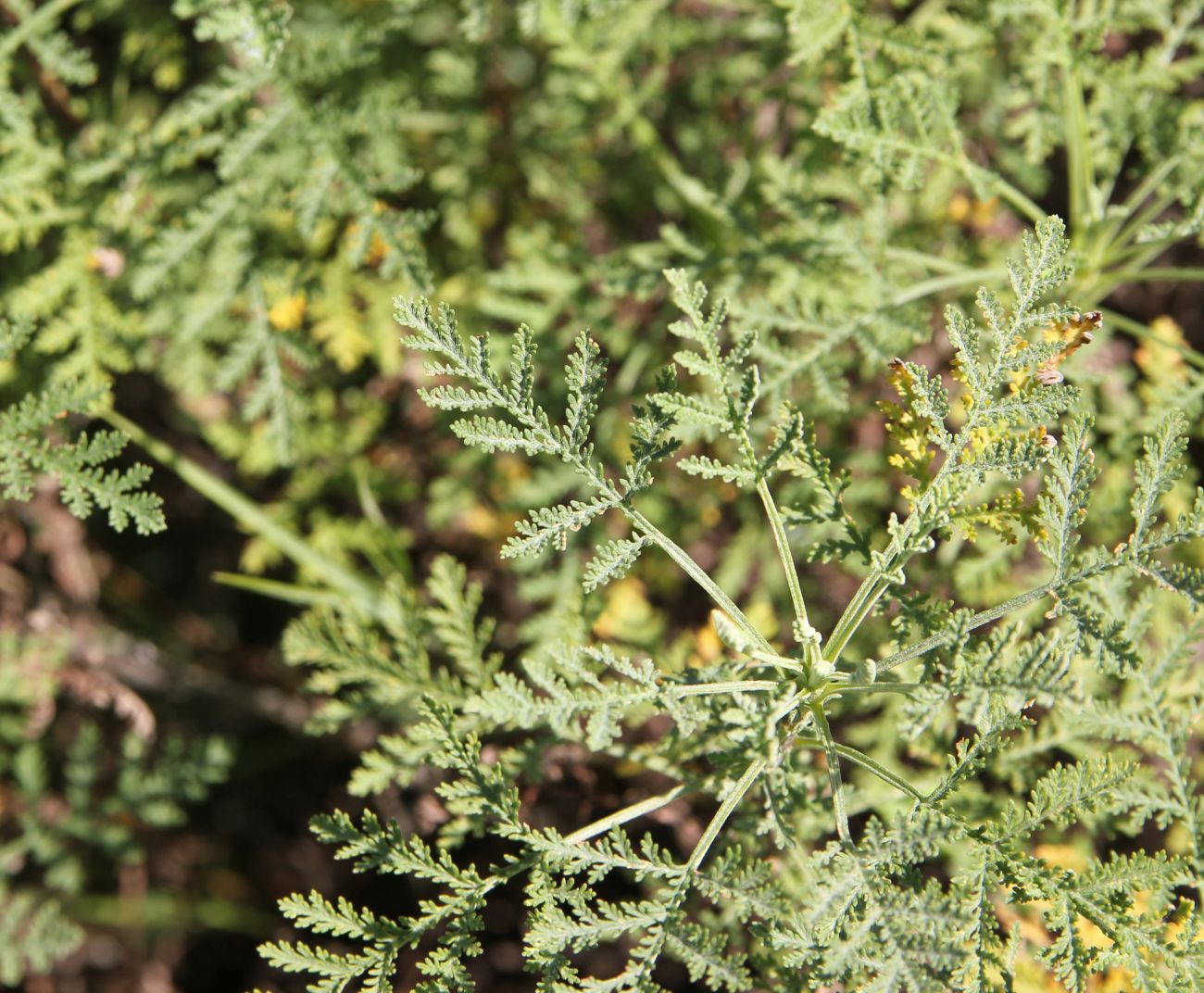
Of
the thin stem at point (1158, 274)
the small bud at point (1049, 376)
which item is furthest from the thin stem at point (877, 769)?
the thin stem at point (1158, 274)

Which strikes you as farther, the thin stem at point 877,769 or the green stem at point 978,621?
the thin stem at point 877,769

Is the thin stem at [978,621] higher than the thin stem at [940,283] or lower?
lower

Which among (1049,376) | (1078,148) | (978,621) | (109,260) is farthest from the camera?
(109,260)

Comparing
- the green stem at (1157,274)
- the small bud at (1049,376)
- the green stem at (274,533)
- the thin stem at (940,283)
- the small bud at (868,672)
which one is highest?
the small bud at (1049,376)

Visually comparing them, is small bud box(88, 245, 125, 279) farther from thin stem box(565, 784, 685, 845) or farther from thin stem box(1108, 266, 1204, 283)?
thin stem box(1108, 266, 1204, 283)

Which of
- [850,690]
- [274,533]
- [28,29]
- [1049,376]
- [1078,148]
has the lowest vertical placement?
[274,533]

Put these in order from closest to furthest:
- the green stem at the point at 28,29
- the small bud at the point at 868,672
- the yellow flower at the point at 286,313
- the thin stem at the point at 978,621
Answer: the thin stem at the point at 978,621 < the small bud at the point at 868,672 < the green stem at the point at 28,29 < the yellow flower at the point at 286,313

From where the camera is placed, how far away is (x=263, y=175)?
2729mm

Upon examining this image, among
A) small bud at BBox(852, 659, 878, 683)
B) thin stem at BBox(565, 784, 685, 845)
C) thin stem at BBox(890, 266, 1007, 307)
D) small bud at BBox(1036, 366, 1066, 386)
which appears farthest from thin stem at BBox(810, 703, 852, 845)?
thin stem at BBox(890, 266, 1007, 307)

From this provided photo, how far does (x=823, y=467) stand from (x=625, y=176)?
6.27ft

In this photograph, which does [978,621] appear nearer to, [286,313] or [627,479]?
[627,479]

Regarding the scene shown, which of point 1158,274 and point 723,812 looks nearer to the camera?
point 723,812

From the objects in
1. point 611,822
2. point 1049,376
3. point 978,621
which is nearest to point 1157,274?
point 1049,376

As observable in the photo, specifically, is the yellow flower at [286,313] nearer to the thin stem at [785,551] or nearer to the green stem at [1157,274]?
the thin stem at [785,551]
